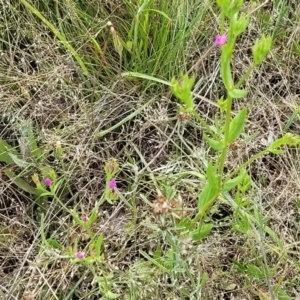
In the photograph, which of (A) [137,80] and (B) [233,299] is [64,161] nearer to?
(A) [137,80]

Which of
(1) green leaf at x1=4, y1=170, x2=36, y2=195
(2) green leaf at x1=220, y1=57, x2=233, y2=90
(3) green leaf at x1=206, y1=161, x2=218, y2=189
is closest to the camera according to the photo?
(2) green leaf at x1=220, y1=57, x2=233, y2=90

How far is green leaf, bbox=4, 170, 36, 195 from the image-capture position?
1.14m

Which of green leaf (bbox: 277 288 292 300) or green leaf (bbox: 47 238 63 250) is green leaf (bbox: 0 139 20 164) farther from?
green leaf (bbox: 277 288 292 300)

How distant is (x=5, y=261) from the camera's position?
109cm

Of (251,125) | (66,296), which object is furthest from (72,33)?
(66,296)

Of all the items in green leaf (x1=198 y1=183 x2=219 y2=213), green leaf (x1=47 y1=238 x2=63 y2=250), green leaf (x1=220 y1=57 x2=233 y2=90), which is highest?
green leaf (x1=220 y1=57 x2=233 y2=90)

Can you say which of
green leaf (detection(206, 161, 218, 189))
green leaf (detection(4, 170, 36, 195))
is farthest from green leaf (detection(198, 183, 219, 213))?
green leaf (detection(4, 170, 36, 195))

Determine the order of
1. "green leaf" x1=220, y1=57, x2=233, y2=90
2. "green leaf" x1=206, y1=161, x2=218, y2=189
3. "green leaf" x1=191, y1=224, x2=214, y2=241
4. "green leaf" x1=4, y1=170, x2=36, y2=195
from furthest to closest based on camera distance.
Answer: "green leaf" x1=4, y1=170, x2=36, y2=195, "green leaf" x1=191, y1=224, x2=214, y2=241, "green leaf" x1=206, y1=161, x2=218, y2=189, "green leaf" x1=220, y1=57, x2=233, y2=90

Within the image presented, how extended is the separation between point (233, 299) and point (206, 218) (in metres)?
0.15

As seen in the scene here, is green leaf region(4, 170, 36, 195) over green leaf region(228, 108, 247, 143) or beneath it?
beneath

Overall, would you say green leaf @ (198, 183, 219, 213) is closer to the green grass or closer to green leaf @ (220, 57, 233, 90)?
the green grass

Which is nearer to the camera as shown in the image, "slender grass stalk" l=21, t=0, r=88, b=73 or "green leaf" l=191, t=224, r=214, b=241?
"green leaf" l=191, t=224, r=214, b=241

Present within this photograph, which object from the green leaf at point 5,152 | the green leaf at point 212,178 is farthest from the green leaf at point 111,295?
the green leaf at point 5,152

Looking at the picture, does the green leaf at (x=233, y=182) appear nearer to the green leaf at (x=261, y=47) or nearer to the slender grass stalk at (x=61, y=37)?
the green leaf at (x=261, y=47)
